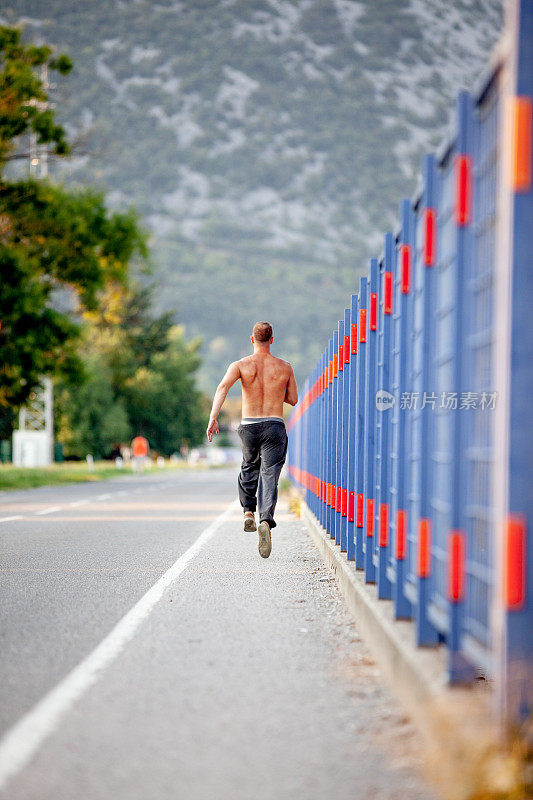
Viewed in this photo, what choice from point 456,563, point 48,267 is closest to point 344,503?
point 456,563

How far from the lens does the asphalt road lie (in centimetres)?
392

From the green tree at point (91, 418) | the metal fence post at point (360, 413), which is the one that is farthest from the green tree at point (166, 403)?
the metal fence post at point (360, 413)

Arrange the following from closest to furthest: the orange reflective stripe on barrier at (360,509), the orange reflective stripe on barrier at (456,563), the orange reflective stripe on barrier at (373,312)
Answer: the orange reflective stripe on barrier at (456,563)
the orange reflective stripe on barrier at (373,312)
the orange reflective stripe on barrier at (360,509)

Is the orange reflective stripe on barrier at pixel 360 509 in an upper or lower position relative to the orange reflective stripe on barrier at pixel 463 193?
lower

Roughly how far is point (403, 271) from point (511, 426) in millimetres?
→ 2510

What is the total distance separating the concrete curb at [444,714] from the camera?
349cm

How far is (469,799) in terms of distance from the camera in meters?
3.45

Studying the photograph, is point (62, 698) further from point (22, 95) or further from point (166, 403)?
point (166, 403)

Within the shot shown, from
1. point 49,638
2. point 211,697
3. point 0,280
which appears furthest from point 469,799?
point 0,280

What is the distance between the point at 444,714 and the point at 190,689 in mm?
1678

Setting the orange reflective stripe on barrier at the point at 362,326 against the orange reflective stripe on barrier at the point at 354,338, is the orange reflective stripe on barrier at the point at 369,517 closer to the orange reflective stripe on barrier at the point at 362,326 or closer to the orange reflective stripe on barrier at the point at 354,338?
the orange reflective stripe on barrier at the point at 362,326

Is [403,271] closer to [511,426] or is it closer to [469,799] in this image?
[511,426]

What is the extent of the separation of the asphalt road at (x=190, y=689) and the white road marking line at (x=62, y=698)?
0.01 m

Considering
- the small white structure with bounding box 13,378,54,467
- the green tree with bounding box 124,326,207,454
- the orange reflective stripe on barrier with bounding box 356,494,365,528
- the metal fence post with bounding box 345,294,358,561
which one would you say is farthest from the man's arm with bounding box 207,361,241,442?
the green tree with bounding box 124,326,207,454
